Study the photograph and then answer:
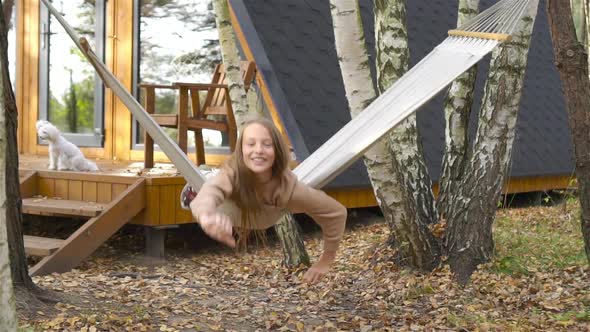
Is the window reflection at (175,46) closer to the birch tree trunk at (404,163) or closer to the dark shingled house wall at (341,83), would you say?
the dark shingled house wall at (341,83)

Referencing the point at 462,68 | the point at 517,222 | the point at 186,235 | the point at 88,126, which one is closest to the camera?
the point at 462,68

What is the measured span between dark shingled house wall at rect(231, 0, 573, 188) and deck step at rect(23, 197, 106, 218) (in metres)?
1.73

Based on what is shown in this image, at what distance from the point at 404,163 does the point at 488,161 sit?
51cm

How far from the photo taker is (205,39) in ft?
25.9

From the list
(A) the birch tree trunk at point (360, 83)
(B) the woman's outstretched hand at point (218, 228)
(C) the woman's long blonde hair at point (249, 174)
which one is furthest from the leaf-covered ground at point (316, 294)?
(B) the woman's outstretched hand at point (218, 228)

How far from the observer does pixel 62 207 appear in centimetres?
595

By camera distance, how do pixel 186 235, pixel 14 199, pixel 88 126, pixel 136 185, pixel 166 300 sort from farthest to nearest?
pixel 88 126
pixel 186 235
pixel 136 185
pixel 166 300
pixel 14 199

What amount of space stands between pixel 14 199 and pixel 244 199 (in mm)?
1806

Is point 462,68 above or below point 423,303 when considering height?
above

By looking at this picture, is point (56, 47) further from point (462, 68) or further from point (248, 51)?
point (462, 68)

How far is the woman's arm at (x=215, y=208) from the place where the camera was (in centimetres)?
242

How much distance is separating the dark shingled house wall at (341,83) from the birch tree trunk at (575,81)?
2874 mm

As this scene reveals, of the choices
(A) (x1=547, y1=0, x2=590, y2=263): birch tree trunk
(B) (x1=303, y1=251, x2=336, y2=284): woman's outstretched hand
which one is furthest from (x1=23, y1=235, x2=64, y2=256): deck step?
(A) (x1=547, y1=0, x2=590, y2=263): birch tree trunk

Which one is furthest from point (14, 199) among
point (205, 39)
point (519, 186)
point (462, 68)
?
point (519, 186)
